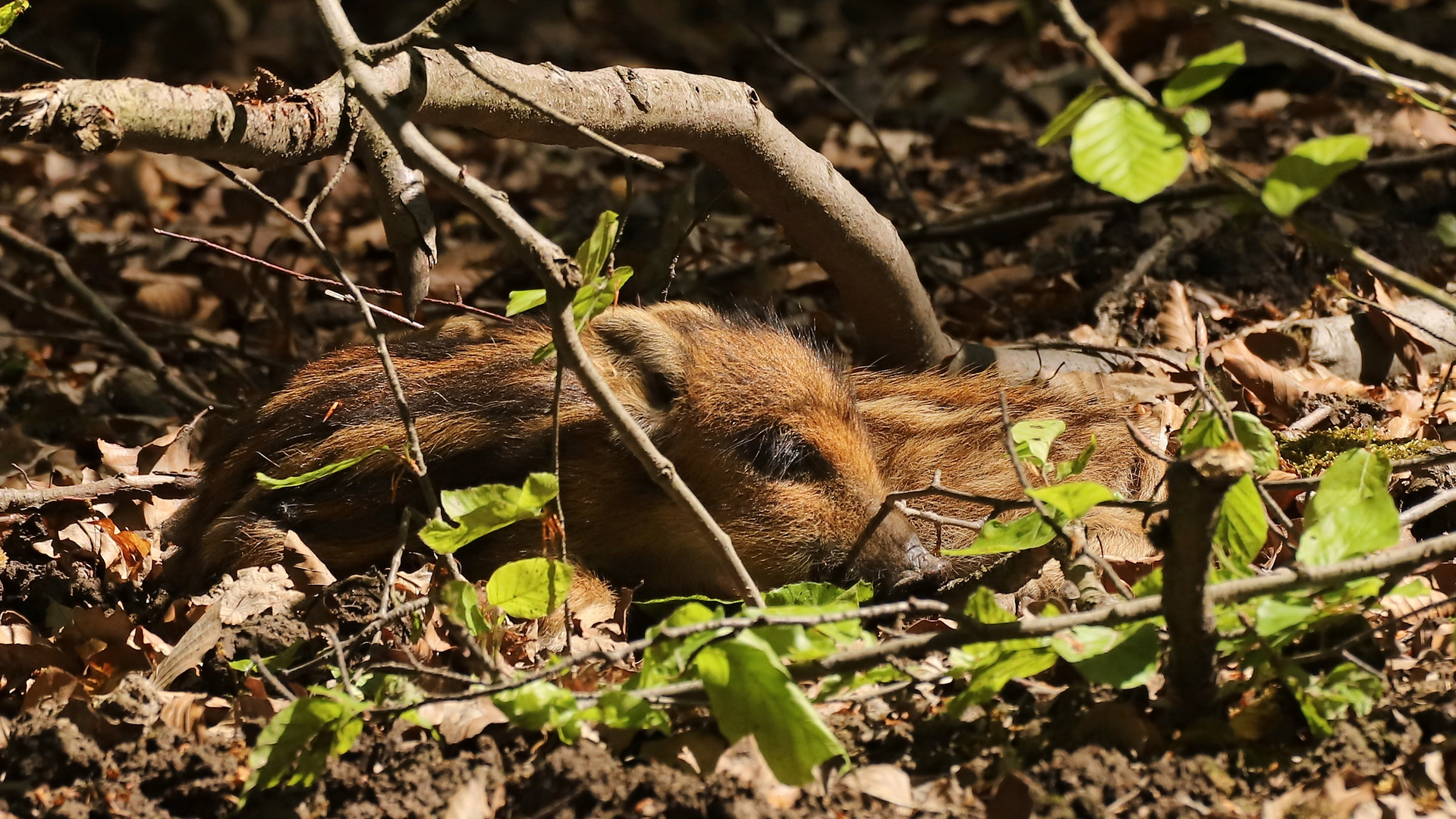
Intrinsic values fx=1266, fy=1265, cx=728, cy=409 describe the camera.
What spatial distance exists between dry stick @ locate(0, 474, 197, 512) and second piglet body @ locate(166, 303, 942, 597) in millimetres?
244

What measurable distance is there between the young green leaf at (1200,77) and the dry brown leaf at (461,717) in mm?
1833

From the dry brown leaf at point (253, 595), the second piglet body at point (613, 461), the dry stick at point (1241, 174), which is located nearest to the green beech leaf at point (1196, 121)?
the dry stick at point (1241, 174)

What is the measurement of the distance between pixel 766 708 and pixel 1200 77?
1351 millimetres

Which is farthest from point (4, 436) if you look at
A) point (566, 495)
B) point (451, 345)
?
point (566, 495)

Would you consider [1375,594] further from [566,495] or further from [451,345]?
[451,345]

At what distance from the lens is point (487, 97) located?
3523mm

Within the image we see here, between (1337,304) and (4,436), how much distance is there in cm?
514

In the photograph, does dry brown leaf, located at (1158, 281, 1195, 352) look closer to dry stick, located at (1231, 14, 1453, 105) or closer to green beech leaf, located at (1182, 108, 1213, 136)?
dry stick, located at (1231, 14, 1453, 105)

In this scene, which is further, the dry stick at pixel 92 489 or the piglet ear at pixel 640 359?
the piglet ear at pixel 640 359

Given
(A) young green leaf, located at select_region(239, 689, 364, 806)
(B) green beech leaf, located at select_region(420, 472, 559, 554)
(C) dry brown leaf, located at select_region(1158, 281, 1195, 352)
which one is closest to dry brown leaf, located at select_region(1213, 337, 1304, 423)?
(C) dry brown leaf, located at select_region(1158, 281, 1195, 352)

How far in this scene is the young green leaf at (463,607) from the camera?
2.57 m

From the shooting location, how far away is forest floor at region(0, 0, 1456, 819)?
2.50 metres

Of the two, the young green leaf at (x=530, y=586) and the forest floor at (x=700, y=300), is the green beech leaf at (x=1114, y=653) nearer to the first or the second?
the forest floor at (x=700, y=300)

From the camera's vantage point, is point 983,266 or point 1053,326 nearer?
point 1053,326
